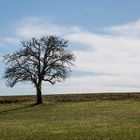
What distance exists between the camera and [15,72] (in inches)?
3351

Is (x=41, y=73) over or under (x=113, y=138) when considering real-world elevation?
over

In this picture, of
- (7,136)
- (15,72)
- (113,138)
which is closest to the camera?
(113,138)

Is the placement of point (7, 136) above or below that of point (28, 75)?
below

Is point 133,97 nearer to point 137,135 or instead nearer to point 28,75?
point 28,75

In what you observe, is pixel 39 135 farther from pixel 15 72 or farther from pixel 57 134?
pixel 15 72

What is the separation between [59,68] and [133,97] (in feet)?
46.8

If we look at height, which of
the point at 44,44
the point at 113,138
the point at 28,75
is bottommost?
the point at 113,138

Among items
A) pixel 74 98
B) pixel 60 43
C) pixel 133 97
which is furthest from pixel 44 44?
pixel 133 97

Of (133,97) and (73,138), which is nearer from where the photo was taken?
(73,138)

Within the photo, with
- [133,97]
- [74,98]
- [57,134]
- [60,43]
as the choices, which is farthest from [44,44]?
[57,134]

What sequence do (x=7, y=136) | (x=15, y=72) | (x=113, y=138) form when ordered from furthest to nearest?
(x=15, y=72) < (x=7, y=136) < (x=113, y=138)

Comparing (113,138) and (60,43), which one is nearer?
(113,138)

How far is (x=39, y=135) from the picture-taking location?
30625 mm

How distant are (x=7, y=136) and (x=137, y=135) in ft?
26.2
